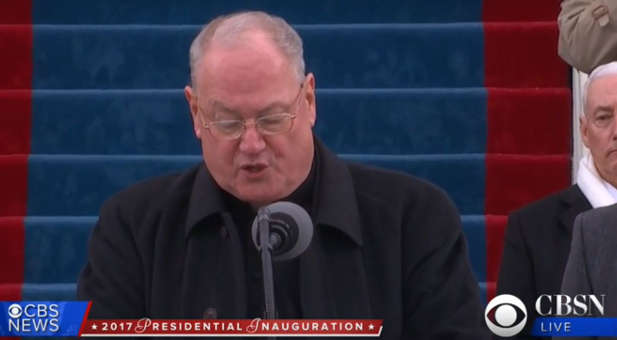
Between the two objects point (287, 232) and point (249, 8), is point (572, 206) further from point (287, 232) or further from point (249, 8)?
point (249, 8)

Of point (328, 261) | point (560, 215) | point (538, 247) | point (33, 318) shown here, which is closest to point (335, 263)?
point (328, 261)

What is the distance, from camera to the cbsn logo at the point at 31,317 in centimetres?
309

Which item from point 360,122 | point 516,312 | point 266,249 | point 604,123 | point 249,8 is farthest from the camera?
point 249,8

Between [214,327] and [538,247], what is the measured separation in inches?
49.8

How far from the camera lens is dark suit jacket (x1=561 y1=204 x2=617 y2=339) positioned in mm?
2973

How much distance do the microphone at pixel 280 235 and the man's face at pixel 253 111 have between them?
16.9 inches

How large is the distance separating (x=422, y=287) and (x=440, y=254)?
0.07 metres

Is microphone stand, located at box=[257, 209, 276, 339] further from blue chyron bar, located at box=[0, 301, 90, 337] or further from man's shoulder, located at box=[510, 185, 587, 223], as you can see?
man's shoulder, located at box=[510, 185, 587, 223]

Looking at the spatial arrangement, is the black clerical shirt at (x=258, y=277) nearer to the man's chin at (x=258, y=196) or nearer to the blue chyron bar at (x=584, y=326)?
the man's chin at (x=258, y=196)

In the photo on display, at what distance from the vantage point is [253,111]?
2.83 meters

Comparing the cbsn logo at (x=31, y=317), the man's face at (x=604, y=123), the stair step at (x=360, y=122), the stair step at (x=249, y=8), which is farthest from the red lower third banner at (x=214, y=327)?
the stair step at (x=249, y=8)

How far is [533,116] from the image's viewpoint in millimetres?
5578

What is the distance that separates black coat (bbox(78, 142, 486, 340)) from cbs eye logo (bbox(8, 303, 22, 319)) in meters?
0.15

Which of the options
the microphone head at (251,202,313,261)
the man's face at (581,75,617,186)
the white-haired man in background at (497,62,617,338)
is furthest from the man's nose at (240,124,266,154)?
the man's face at (581,75,617,186)
